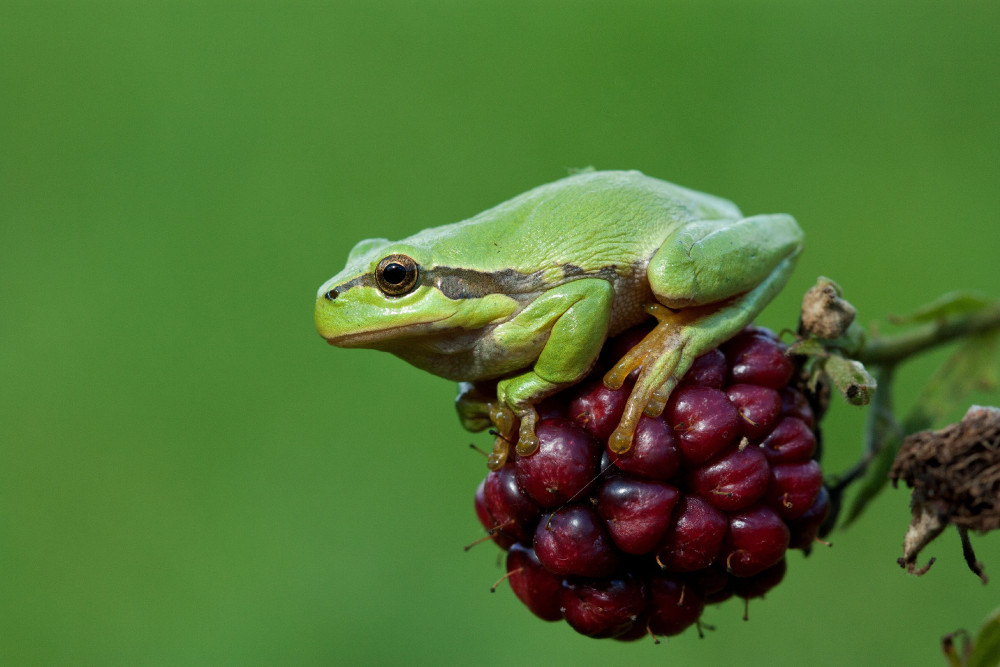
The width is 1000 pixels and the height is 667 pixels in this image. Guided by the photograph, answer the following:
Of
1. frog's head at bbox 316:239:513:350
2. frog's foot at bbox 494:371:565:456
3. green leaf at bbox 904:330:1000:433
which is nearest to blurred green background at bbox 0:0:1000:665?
green leaf at bbox 904:330:1000:433

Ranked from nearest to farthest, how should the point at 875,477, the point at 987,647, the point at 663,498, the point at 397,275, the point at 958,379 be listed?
the point at 663,498, the point at 987,647, the point at 397,275, the point at 875,477, the point at 958,379

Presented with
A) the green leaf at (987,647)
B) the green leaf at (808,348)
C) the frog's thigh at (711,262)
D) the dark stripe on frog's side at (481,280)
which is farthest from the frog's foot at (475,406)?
the green leaf at (987,647)

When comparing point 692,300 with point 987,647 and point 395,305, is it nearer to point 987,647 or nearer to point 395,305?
point 395,305

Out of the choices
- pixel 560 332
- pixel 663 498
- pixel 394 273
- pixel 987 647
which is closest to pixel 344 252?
pixel 394 273

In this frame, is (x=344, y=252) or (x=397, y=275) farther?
(x=344, y=252)

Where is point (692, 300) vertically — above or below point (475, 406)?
above

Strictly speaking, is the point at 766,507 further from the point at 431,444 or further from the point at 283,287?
the point at 283,287
